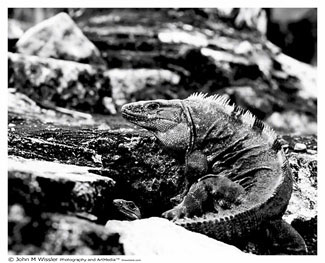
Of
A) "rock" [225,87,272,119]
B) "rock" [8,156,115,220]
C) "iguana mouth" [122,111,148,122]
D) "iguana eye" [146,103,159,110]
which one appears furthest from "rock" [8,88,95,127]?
"rock" [225,87,272,119]

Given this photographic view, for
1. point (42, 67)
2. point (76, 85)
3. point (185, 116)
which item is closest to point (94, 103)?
point (76, 85)

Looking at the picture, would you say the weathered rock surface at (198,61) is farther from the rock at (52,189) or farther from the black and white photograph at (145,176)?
the rock at (52,189)

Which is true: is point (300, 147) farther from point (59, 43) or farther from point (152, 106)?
point (59, 43)

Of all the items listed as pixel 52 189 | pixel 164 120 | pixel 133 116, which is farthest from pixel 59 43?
pixel 52 189

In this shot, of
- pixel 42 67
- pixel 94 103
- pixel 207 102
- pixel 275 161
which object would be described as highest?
pixel 207 102

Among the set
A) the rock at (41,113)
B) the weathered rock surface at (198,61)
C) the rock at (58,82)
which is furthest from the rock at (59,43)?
the rock at (41,113)

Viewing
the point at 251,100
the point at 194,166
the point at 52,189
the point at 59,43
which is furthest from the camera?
the point at 251,100
